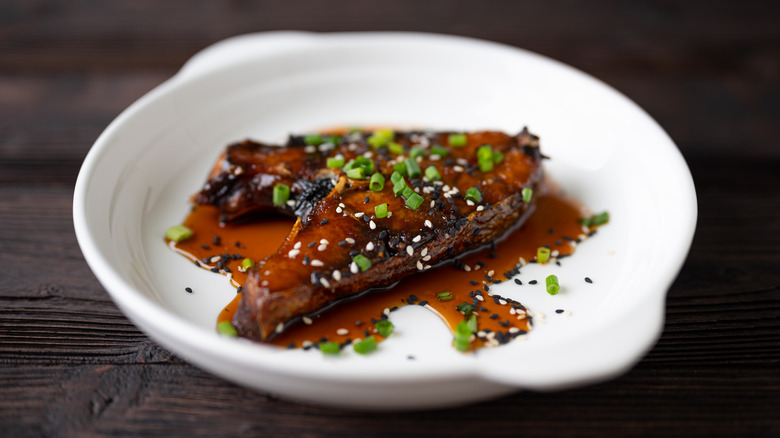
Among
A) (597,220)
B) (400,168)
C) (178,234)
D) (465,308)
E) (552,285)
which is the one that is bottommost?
(178,234)

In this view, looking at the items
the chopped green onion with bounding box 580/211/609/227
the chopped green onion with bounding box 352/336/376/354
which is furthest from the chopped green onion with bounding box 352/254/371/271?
the chopped green onion with bounding box 580/211/609/227

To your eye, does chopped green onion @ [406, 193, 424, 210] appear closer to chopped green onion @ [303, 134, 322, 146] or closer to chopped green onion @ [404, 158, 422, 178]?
chopped green onion @ [404, 158, 422, 178]

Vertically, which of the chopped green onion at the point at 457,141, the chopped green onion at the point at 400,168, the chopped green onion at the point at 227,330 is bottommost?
the chopped green onion at the point at 227,330

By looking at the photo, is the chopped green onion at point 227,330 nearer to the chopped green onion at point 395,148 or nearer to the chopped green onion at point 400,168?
the chopped green onion at point 400,168

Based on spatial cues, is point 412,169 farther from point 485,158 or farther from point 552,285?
point 552,285

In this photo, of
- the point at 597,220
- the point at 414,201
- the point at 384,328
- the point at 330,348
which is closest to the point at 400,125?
the point at 414,201

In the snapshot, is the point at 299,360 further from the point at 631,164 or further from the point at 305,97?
the point at 305,97

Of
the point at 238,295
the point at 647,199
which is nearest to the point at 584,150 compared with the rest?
the point at 647,199

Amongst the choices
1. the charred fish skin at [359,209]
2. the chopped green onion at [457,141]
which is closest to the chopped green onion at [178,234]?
the charred fish skin at [359,209]
